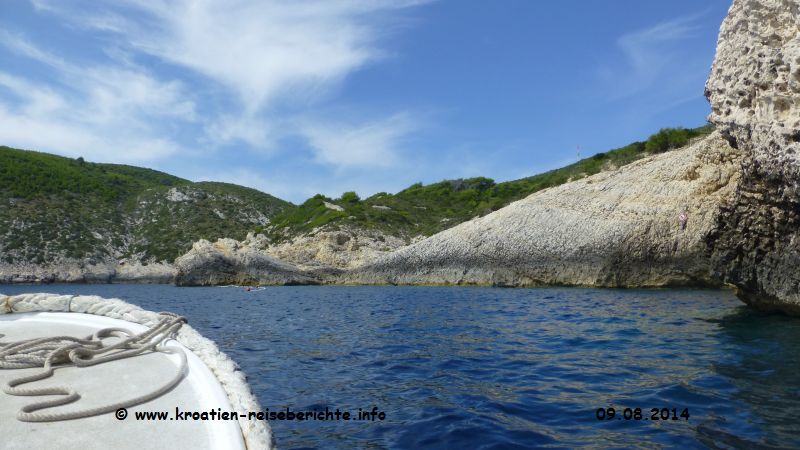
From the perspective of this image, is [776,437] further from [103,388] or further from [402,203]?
[402,203]

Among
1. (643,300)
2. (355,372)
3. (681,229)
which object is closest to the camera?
(355,372)

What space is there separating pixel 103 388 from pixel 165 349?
999 millimetres

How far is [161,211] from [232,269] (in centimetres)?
5975

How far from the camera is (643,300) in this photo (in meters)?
18.2

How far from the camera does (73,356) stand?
3.95m

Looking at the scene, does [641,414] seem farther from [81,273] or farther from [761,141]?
[81,273]

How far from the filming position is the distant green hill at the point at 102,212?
246 ft

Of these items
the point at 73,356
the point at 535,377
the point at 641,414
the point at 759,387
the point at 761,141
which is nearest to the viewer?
the point at 73,356

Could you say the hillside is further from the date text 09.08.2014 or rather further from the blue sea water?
the date text 09.08.2014

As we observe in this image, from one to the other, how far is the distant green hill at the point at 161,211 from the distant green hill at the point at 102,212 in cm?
16

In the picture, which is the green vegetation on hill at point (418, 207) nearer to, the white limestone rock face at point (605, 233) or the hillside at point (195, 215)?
the hillside at point (195, 215)

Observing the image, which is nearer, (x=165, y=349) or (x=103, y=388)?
(x=103, y=388)

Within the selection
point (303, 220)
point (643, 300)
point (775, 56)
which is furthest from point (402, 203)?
point (775, 56)

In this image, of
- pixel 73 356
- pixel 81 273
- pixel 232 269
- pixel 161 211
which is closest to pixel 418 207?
pixel 232 269
